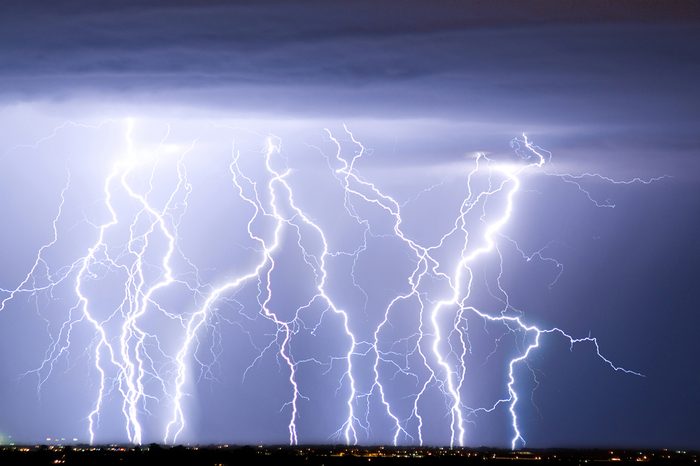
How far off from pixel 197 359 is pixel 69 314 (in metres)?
2.25

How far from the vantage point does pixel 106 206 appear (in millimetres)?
25578

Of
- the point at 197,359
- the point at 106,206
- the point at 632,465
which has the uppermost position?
the point at 106,206

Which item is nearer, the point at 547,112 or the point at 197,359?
the point at 547,112

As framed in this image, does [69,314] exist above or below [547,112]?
below

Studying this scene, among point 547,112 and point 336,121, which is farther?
point 336,121

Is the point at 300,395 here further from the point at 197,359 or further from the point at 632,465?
the point at 632,465

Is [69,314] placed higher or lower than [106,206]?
lower

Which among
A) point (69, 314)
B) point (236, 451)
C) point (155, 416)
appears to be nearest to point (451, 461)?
point (236, 451)

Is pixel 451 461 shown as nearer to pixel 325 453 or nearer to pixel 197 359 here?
pixel 325 453

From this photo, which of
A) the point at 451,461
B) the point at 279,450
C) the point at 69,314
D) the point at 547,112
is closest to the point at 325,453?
the point at 279,450

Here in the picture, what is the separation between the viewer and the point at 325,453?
25.0 metres

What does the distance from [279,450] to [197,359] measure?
2.00 m

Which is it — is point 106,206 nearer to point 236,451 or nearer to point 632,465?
point 236,451

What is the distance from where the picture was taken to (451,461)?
23.8 metres
